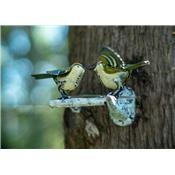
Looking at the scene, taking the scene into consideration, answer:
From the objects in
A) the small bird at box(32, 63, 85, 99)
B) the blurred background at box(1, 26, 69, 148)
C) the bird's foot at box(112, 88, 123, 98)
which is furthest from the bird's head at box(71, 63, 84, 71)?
the blurred background at box(1, 26, 69, 148)

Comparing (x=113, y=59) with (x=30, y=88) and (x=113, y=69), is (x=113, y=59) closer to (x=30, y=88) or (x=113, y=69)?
(x=113, y=69)

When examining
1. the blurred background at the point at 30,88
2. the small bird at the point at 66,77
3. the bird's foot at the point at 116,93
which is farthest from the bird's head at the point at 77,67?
the blurred background at the point at 30,88

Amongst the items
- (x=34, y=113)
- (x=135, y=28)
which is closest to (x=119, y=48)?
(x=135, y=28)

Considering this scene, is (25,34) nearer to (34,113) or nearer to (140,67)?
(34,113)

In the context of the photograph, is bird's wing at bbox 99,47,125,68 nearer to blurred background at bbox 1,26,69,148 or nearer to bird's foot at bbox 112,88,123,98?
bird's foot at bbox 112,88,123,98

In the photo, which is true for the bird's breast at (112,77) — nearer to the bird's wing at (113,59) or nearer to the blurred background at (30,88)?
the bird's wing at (113,59)

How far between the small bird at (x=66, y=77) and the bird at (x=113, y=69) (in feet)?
0.20

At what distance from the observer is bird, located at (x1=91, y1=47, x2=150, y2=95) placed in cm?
157

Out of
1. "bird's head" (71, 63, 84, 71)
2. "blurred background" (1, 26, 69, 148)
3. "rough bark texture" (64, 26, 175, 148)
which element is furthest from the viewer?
"blurred background" (1, 26, 69, 148)

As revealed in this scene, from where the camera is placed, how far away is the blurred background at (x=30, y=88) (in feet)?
12.9

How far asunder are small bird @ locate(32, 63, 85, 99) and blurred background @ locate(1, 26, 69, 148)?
6.99ft

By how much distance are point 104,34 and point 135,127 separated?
35cm

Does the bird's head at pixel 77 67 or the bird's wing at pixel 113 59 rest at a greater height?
the bird's wing at pixel 113 59

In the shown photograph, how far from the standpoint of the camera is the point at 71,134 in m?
1.92
